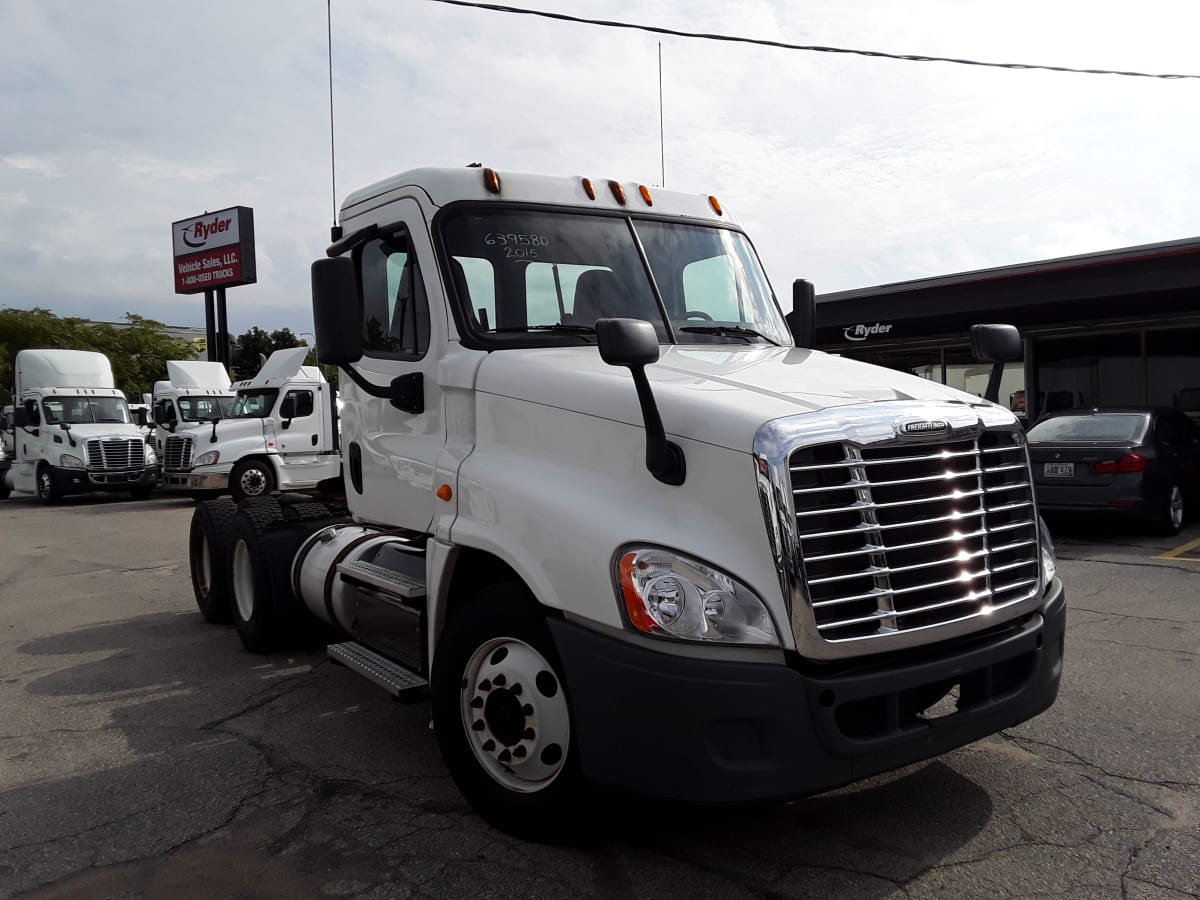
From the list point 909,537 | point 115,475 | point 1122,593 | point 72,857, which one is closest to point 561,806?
point 909,537

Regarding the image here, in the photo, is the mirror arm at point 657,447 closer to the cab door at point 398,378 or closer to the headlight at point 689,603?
the headlight at point 689,603

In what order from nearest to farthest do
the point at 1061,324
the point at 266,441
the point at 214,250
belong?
the point at 1061,324 < the point at 266,441 < the point at 214,250

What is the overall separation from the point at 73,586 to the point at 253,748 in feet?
19.9

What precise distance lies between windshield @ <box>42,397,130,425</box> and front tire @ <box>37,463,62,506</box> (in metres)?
1.10

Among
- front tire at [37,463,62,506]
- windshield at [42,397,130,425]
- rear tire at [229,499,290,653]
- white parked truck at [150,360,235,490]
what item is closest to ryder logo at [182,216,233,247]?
white parked truck at [150,360,235,490]

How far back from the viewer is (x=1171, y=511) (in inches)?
444

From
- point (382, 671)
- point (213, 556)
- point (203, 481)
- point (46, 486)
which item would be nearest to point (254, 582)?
point (213, 556)

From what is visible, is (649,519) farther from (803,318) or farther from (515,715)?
(803,318)

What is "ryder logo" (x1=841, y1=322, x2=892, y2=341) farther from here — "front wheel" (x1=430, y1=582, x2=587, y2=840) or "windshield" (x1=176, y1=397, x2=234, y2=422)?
"front wheel" (x1=430, y1=582, x2=587, y2=840)

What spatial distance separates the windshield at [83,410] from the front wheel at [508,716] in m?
21.7

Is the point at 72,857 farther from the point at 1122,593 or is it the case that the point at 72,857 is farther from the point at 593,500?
the point at 1122,593

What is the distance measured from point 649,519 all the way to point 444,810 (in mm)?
1634

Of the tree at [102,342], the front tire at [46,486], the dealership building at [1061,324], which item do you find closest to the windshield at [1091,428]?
the dealership building at [1061,324]

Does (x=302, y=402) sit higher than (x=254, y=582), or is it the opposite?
(x=302, y=402)
